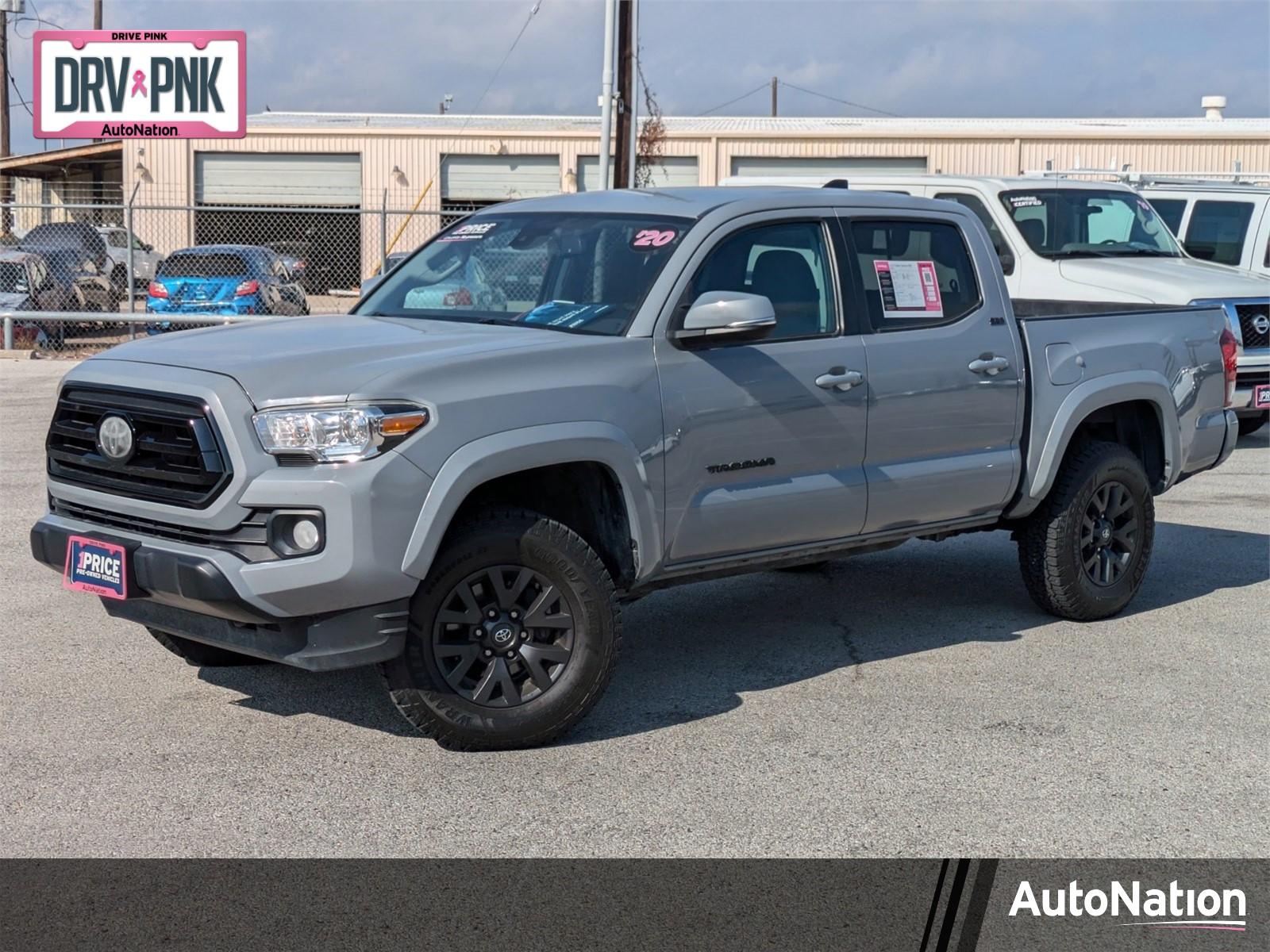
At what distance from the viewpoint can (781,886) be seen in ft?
13.7

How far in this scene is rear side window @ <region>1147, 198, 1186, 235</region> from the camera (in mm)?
15352

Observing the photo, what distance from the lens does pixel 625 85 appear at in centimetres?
2133

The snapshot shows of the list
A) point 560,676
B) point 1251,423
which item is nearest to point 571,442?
point 560,676

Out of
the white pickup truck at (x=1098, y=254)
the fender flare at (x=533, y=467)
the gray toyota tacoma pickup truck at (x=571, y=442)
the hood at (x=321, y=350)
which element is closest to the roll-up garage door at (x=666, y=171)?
the white pickup truck at (x=1098, y=254)

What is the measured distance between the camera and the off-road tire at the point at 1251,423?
13274 millimetres

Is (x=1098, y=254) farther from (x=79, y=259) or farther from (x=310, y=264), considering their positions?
(x=310, y=264)

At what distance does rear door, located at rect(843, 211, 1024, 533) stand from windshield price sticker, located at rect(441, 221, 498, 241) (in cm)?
153

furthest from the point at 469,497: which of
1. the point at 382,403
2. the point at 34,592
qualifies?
the point at 34,592

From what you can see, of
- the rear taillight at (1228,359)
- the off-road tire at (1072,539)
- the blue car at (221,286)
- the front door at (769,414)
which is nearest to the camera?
the front door at (769,414)

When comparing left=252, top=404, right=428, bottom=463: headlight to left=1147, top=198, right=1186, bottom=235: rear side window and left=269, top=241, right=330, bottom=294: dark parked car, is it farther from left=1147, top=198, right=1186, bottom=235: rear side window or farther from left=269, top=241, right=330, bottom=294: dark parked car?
left=269, top=241, right=330, bottom=294: dark parked car

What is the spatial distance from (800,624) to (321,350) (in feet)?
9.73

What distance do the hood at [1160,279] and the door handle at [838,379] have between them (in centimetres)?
692

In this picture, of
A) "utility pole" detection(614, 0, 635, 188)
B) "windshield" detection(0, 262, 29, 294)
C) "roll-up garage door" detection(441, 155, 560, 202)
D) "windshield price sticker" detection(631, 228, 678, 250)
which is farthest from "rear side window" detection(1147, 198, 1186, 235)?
"roll-up garage door" detection(441, 155, 560, 202)

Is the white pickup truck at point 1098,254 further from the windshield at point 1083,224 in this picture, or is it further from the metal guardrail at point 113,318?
the metal guardrail at point 113,318
